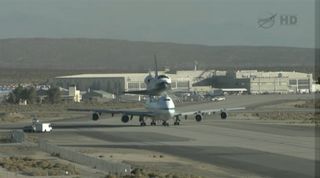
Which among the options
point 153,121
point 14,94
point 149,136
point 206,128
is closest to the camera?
point 149,136

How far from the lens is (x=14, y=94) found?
556 ft

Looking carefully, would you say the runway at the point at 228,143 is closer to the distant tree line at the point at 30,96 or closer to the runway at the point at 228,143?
the runway at the point at 228,143

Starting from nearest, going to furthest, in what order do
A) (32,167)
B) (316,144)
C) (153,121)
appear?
(32,167), (316,144), (153,121)

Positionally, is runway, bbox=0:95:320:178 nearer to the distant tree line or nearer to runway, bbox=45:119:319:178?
runway, bbox=45:119:319:178

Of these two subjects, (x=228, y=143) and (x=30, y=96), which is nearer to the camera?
(x=228, y=143)

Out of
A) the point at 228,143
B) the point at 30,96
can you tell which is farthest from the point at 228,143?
the point at 30,96

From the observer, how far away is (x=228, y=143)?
55.5m

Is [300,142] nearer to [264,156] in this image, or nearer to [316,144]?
[316,144]

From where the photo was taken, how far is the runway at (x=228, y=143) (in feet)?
132

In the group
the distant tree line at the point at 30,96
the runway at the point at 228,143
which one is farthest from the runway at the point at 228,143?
the distant tree line at the point at 30,96

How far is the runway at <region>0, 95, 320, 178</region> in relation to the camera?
4009 cm

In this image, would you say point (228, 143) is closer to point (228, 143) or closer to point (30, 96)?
point (228, 143)

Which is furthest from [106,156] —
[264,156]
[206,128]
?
[206,128]

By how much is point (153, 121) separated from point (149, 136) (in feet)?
63.6
